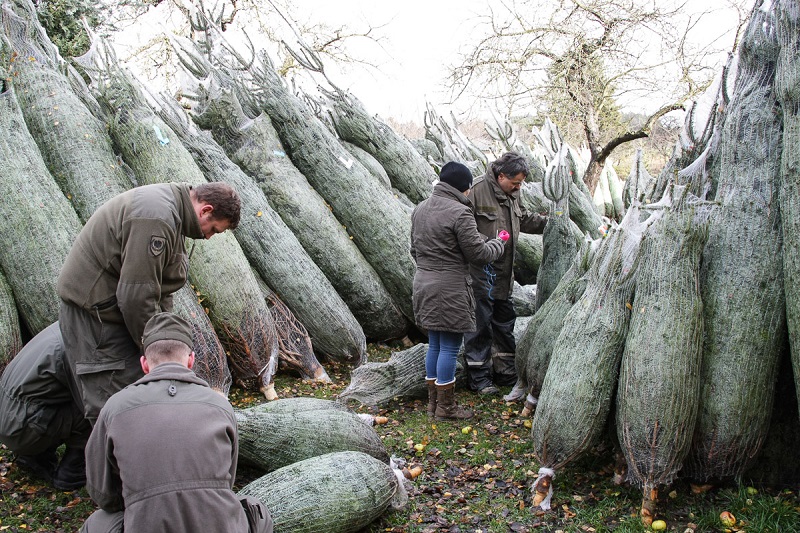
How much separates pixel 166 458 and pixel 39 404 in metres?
1.98

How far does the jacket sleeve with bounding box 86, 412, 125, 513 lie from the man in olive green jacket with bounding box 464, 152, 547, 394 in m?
3.73

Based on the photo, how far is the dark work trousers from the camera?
11.9ft

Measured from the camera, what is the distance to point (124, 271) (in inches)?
136

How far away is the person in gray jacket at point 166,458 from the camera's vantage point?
2.46m

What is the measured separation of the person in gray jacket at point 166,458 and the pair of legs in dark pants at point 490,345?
3529 millimetres

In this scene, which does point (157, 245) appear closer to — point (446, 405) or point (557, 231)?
point (446, 405)

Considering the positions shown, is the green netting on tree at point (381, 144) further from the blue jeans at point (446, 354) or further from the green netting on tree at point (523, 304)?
the blue jeans at point (446, 354)

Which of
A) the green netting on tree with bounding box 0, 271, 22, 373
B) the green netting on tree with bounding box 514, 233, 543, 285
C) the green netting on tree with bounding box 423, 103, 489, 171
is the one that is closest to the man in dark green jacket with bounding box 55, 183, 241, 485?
the green netting on tree with bounding box 0, 271, 22, 373

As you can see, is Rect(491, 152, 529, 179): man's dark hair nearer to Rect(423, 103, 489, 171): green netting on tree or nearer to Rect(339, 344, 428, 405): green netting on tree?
Rect(339, 344, 428, 405): green netting on tree

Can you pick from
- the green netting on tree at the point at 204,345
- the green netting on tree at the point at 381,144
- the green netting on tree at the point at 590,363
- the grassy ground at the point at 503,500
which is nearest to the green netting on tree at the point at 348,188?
the green netting on tree at the point at 381,144

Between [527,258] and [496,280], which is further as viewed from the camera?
[527,258]

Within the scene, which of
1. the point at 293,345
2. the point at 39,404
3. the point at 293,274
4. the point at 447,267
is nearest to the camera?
the point at 39,404

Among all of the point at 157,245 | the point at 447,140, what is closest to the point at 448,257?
the point at 157,245

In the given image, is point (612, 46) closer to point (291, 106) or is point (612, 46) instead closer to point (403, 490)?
point (291, 106)
